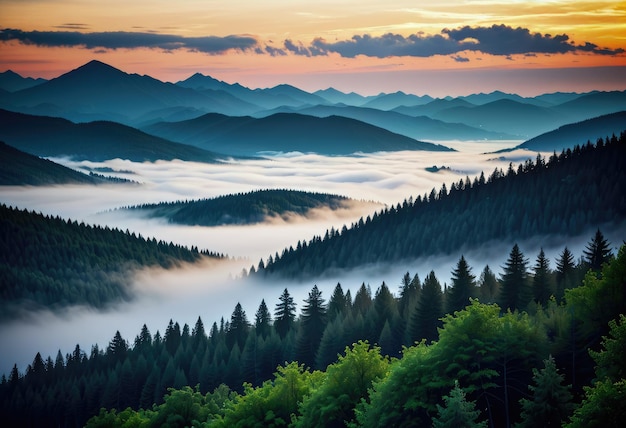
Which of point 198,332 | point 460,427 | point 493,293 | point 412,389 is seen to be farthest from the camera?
point 198,332

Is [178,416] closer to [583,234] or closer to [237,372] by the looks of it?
[237,372]

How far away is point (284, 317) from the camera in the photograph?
111 metres

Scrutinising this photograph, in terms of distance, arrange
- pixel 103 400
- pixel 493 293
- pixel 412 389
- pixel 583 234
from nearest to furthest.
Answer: pixel 412 389 → pixel 493 293 → pixel 103 400 → pixel 583 234

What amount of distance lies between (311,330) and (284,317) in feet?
46.3

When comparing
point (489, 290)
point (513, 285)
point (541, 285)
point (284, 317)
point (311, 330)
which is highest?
point (541, 285)

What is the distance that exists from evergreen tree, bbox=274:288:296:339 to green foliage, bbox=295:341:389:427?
5799 centimetres

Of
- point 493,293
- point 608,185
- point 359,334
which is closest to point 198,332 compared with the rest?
point 359,334

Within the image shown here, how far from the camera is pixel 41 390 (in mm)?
131875

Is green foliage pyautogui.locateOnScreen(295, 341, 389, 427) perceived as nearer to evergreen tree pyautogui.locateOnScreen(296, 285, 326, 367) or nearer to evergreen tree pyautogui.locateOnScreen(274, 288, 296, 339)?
evergreen tree pyautogui.locateOnScreen(296, 285, 326, 367)

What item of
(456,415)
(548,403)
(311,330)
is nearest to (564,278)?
(311,330)

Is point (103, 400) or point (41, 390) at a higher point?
point (103, 400)

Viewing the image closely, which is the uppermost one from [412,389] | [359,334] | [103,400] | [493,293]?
[412,389]

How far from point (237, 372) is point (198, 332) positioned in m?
27.5

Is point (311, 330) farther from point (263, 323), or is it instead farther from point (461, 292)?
point (461, 292)
